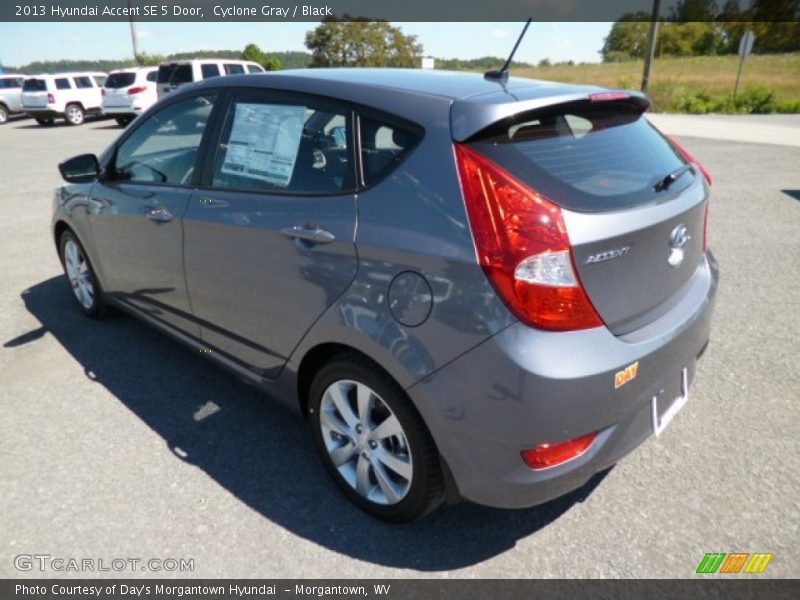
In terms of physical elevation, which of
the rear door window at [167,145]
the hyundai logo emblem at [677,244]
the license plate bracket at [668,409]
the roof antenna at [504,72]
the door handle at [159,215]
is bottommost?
the license plate bracket at [668,409]

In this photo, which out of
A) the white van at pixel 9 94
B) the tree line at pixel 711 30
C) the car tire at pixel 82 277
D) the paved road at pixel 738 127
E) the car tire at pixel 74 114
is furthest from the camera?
the tree line at pixel 711 30

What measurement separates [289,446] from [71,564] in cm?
103

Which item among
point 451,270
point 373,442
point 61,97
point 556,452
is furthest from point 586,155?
point 61,97

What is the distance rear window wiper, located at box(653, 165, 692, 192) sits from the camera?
2162 millimetres

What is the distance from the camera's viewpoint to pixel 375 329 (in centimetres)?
203

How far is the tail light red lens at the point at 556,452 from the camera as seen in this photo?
6.09 ft

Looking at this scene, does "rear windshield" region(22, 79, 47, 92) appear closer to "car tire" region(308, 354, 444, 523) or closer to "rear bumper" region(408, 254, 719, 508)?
"car tire" region(308, 354, 444, 523)

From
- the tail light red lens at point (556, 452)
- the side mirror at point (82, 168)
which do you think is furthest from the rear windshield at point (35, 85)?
the tail light red lens at point (556, 452)

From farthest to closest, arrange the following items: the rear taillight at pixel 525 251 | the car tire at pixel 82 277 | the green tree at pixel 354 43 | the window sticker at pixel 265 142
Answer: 1. the green tree at pixel 354 43
2. the car tire at pixel 82 277
3. the window sticker at pixel 265 142
4. the rear taillight at pixel 525 251

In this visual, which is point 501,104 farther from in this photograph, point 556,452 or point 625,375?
point 556,452

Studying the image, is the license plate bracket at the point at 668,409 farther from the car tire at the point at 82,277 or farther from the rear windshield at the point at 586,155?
the car tire at the point at 82,277

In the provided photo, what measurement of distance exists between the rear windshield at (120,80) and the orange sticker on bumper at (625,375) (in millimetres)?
20574
